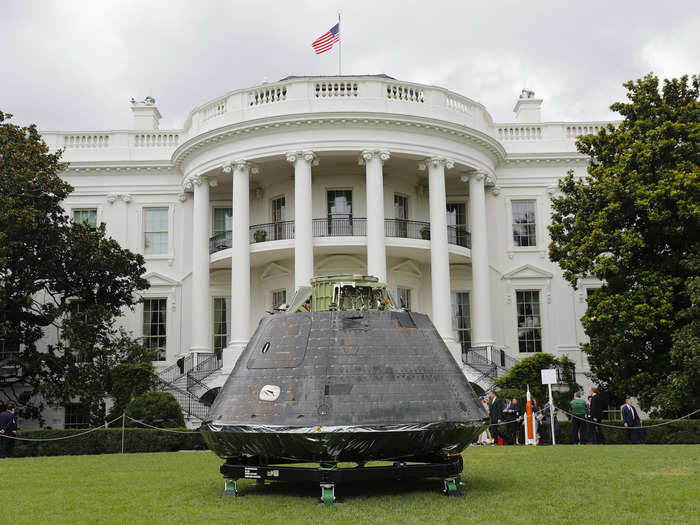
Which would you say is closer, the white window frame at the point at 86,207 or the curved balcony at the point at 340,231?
the curved balcony at the point at 340,231

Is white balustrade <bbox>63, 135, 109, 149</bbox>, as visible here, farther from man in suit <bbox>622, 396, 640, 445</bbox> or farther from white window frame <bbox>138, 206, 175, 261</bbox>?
man in suit <bbox>622, 396, 640, 445</bbox>

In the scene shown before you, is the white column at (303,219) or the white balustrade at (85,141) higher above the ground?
the white balustrade at (85,141)

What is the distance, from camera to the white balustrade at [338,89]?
2714cm

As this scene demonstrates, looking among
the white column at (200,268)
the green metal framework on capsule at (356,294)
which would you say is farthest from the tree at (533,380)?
the green metal framework on capsule at (356,294)

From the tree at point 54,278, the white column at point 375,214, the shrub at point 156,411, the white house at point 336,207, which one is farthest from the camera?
the white house at point 336,207

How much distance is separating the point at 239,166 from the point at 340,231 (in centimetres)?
444

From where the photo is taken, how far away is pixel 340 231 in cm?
2869

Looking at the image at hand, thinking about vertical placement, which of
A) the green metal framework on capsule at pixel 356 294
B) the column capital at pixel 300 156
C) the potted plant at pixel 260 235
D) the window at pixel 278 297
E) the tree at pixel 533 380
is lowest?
the tree at pixel 533 380

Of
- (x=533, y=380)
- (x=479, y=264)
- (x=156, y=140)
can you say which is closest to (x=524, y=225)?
(x=479, y=264)

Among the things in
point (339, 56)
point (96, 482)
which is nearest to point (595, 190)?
point (339, 56)

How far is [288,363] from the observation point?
8.80 m

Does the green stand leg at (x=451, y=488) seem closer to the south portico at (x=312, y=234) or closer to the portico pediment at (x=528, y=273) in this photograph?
the south portico at (x=312, y=234)

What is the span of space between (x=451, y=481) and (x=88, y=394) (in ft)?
58.0

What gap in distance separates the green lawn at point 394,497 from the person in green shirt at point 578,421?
588cm
